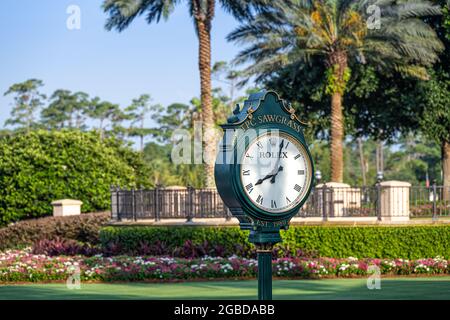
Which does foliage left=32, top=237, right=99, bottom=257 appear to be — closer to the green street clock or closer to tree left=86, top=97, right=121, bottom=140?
the green street clock

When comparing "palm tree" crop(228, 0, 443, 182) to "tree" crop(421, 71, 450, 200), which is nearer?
"palm tree" crop(228, 0, 443, 182)

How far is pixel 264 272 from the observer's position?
9375 millimetres

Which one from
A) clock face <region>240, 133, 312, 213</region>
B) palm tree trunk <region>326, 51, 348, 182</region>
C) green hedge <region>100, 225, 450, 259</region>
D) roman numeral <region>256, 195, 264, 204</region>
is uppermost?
palm tree trunk <region>326, 51, 348, 182</region>

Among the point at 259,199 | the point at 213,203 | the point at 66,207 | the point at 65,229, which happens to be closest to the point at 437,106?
the point at 66,207

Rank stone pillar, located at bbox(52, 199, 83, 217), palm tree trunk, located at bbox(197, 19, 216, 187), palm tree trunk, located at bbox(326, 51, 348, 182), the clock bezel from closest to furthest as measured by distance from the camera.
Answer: the clock bezel < palm tree trunk, located at bbox(197, 19, 216, 187) < stone pillar, located at bbox(52, 199, 83, 217) < palm tree trunk, located at bbox(326, 51, 348, 182)

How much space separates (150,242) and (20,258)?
12.2ft

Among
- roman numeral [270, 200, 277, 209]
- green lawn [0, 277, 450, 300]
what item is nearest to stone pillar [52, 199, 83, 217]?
green lawn [0, 277, 450, 300]

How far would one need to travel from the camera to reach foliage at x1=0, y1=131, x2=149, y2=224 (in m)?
37.1

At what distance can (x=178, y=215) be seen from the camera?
27266 mm

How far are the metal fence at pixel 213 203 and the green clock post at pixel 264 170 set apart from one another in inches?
646

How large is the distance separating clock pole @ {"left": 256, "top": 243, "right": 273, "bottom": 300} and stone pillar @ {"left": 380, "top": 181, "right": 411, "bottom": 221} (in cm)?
1736

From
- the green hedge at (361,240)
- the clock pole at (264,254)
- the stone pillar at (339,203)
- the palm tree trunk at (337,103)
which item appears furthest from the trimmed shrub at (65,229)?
the clock pole at (264,254)

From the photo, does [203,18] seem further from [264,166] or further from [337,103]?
[264,166]

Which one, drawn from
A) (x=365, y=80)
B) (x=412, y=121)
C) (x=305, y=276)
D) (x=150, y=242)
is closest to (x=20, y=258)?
(x=150, y=242)
